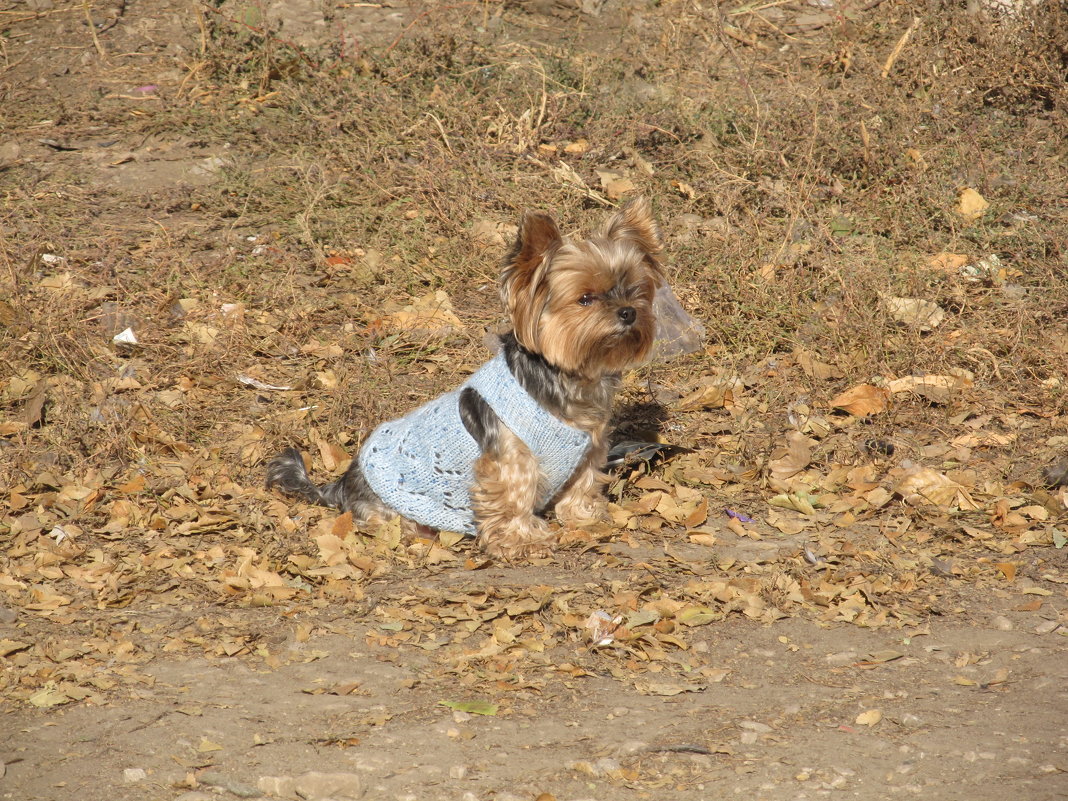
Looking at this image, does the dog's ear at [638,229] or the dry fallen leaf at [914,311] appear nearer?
the dog's ear at [638,229]

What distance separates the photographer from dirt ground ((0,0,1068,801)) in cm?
429

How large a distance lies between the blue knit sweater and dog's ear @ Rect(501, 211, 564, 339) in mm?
349

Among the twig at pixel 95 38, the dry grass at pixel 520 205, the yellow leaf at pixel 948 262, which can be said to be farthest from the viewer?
the twig at pixel 95 38

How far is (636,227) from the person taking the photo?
5.78 metres

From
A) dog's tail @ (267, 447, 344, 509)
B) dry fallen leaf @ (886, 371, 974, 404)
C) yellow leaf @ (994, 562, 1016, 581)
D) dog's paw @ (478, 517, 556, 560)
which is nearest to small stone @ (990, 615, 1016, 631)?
yellow leaf @ (994, 562, 1016, 581)

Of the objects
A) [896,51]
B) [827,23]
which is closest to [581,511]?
[896,51]

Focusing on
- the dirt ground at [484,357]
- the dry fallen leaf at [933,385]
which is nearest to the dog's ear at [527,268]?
the dirt ground at [484,357]

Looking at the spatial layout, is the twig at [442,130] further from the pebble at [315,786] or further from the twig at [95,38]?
the pebble at [315,786]

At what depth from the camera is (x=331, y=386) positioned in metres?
7.57

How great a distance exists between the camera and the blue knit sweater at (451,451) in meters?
5.71

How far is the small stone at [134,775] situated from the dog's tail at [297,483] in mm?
2491

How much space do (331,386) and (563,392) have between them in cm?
239

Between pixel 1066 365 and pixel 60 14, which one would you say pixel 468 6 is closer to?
pixel 60 14

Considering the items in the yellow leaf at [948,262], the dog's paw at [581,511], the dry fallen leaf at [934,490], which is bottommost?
the dog's paw at [581,511]
